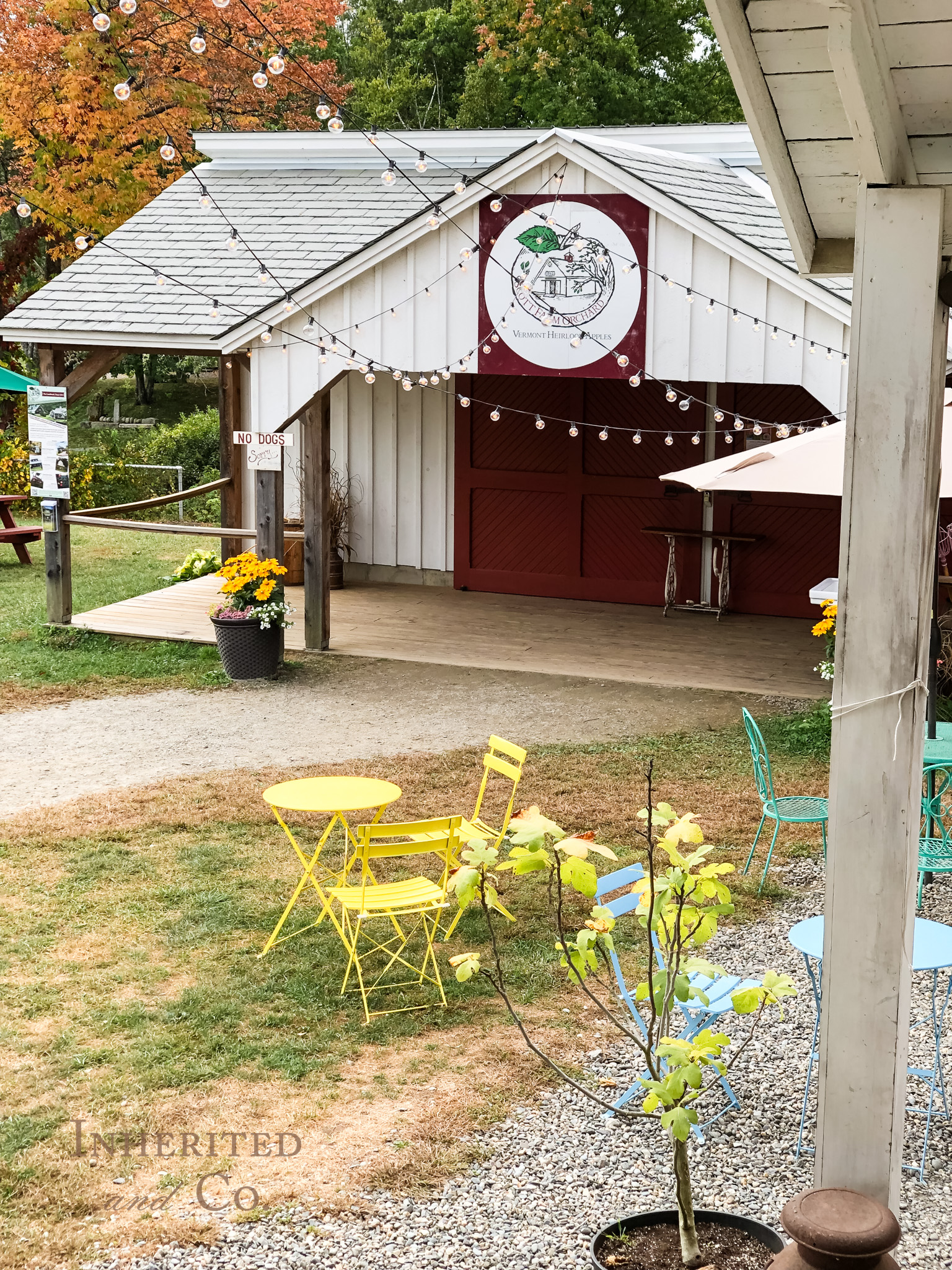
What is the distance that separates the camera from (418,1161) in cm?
447

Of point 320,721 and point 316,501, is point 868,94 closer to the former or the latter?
point 320,721

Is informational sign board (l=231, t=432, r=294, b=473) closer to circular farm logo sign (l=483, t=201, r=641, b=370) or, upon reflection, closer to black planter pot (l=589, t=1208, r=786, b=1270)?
circular farm logo sign (l=483, t=201, r=641, b=370)

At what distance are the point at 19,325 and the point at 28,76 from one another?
11.2 metres

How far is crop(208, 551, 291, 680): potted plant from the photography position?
36.0 ft

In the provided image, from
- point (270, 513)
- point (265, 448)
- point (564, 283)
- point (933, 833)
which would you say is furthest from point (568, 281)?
point (933, 833)

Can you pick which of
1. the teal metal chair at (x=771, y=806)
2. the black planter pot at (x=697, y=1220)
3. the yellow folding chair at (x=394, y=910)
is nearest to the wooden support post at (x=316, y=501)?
the teal metal chair at (x=771, y=806)

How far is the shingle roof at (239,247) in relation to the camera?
38.7ft

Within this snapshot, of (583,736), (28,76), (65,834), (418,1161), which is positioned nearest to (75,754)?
(65,834)

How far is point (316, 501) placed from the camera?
11.5m

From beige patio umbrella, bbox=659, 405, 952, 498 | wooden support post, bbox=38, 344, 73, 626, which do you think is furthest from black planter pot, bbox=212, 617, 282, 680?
beige patio umbrella, bbox=659, 405, 952, 498

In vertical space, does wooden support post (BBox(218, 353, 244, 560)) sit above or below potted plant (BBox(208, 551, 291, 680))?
above

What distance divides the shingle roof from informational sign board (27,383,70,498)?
25.8 inches

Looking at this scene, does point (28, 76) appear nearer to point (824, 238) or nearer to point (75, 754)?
point (75, 754)

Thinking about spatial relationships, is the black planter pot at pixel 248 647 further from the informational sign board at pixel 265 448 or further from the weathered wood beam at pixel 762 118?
the weathered wood beam at pixel 762 118
